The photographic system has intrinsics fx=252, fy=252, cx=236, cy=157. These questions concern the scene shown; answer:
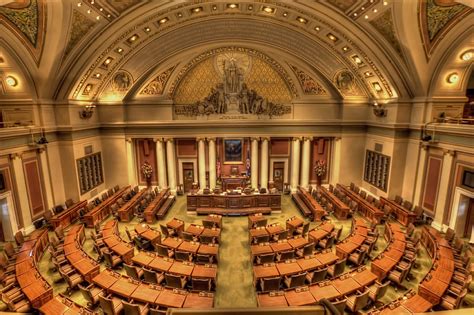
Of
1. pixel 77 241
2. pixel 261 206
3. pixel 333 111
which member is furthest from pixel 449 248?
pixel 77 241

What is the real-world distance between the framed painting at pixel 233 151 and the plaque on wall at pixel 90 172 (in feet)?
29.5

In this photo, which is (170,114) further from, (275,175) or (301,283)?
(301,283)

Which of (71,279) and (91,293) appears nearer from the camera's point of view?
(91,293)

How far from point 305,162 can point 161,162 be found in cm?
1070

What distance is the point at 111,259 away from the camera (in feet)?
31.0

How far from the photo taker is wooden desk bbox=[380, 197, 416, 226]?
12.9 m

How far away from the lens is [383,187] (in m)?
16.0

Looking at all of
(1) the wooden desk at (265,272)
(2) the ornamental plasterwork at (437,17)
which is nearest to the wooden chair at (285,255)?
(1) the wooden desk at (265,272)

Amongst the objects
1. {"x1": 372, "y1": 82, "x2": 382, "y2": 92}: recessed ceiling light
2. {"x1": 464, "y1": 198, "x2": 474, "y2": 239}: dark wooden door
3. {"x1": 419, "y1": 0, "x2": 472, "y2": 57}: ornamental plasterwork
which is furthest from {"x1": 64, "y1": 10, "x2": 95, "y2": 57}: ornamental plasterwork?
{"x1": 464, "y1": 198, "x2": 474, "y2": 239}: dark wooden door

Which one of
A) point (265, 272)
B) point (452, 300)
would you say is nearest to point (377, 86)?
point (452, 300)

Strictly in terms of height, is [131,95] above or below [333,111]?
above

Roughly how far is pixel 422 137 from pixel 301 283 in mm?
10824

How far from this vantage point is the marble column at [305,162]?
1842 centimetres

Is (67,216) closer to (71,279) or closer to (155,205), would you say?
(155,205)
